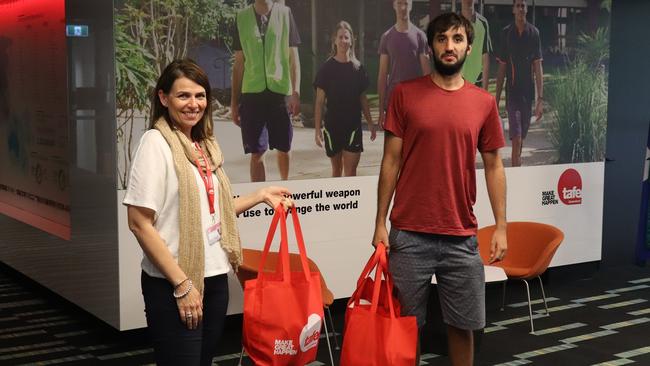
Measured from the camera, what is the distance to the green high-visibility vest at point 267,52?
5.73 m

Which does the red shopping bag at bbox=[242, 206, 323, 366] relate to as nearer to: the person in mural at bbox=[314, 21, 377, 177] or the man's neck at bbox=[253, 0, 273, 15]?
the man's neck at bbox=[253, 0, 273, 15]

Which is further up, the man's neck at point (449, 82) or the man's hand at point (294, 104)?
the man's neck at point (449, 82)

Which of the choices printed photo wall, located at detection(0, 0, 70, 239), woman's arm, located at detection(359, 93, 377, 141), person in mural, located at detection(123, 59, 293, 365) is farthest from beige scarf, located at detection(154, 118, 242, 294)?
woman's arm, located at detection(359, 93, 377, 141)

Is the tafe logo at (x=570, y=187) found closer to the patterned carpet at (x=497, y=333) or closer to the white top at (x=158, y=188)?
the patterned carpet at (x=497, y=333)

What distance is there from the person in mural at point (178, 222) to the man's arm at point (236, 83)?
296 cm

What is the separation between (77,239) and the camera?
6.01 meters

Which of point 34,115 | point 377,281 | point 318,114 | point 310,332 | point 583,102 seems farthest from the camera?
point 583,102

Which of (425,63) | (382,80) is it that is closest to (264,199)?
(382,80)

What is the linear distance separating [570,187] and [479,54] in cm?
151

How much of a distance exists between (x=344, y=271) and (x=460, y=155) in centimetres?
289

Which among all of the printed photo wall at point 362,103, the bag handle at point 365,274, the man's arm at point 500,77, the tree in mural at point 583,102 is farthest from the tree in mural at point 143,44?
the tree in mural at point 583,102

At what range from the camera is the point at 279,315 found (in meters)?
3.03

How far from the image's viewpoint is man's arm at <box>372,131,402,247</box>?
3705 mm

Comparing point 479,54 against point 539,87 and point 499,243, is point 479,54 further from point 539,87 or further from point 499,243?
point 499,243
